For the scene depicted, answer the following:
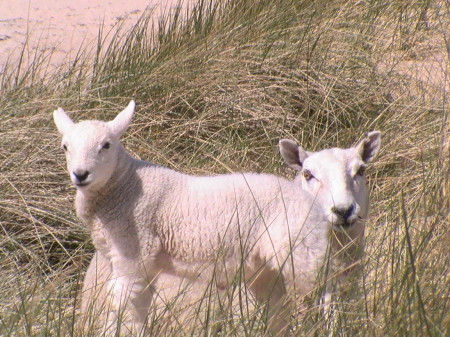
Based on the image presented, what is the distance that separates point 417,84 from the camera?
683 cm

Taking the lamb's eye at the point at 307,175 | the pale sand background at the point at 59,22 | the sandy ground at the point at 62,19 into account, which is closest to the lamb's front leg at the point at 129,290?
the lamb's eye at the point at 307,175

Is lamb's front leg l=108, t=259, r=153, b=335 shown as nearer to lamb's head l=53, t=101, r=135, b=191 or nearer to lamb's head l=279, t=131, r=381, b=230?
lamb's head l=53, t=101, r=135, b=191

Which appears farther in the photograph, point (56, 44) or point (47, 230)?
point (56, 44)

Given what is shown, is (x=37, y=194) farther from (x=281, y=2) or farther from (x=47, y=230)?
(x=281, y=2)

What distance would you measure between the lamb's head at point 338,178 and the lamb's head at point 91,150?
1.16 metres

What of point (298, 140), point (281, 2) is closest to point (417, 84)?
point (298, 140)

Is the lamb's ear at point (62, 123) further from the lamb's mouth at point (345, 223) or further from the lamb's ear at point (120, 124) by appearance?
the lamb's mouth at point (345, 223)

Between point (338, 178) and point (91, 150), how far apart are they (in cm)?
144

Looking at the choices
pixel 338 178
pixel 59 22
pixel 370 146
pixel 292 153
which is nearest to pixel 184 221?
pixel 338 178

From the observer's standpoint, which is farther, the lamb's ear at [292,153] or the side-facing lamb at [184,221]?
the lamb's ear at [292,153]

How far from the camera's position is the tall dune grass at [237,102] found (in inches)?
217

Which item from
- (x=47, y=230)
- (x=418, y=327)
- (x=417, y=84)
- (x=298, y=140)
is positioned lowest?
(x=47, y=230)

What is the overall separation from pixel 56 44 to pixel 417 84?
15.1 ft

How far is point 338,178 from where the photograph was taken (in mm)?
4695
